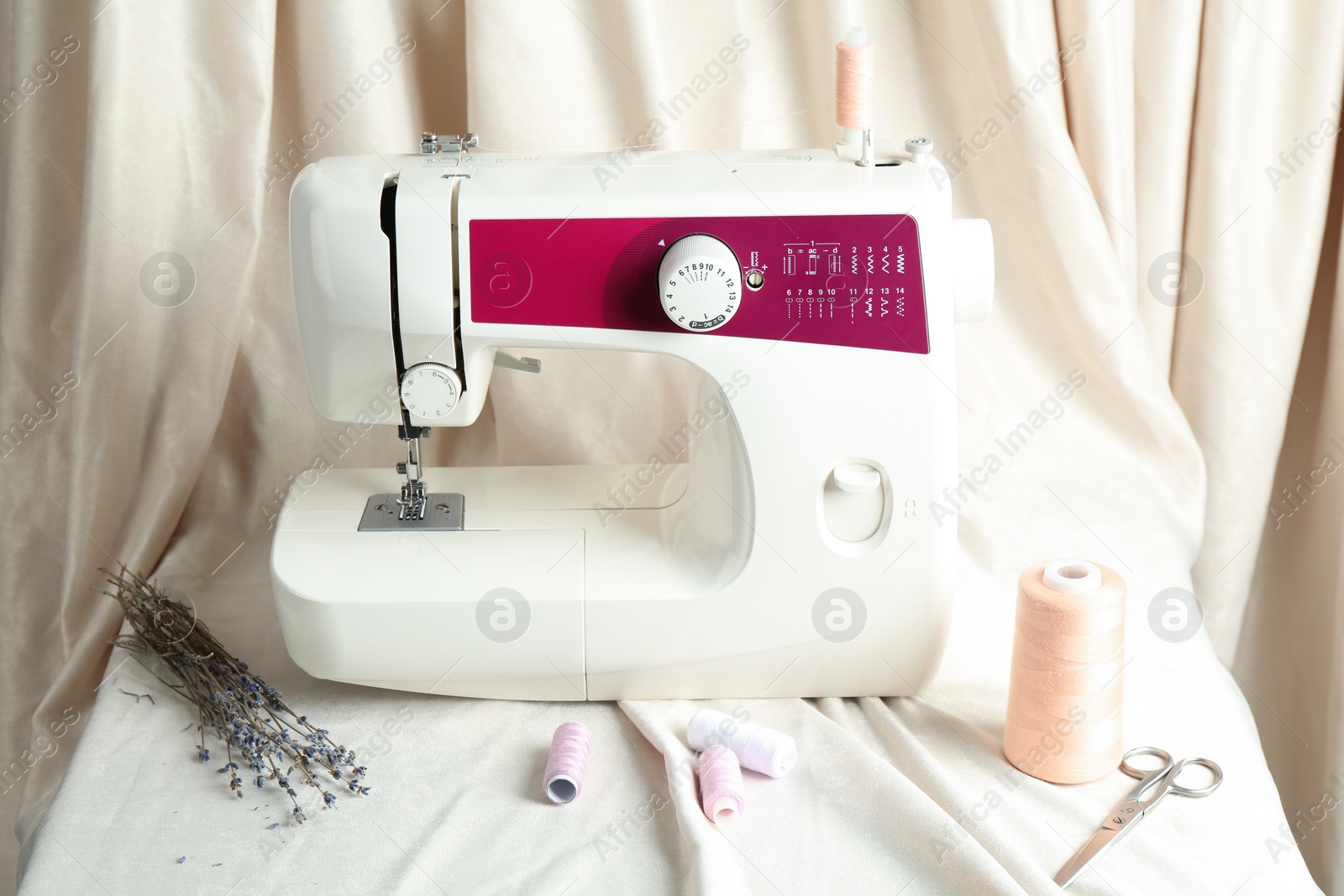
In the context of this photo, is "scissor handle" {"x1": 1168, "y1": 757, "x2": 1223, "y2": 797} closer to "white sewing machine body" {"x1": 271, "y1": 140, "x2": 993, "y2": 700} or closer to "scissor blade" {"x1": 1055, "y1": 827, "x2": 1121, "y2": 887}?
"scissor blade" {"x1": 1055, "y1": 827, "x2": 1121, "y2": 887}

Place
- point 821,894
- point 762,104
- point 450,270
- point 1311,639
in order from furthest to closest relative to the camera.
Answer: point 1311,639 → point 762,104 → point 450,270 → point 821,894

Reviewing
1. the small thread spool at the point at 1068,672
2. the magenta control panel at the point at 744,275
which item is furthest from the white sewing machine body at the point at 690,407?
the small thread spool at the point at 1068,672

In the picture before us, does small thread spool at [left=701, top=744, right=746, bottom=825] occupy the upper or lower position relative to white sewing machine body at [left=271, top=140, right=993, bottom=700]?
lower

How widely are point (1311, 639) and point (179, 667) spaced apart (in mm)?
1651

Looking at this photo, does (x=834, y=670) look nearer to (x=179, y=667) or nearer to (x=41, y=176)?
(x=179, y=667)

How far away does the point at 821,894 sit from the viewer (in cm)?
98

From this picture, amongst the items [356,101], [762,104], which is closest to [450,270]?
[356,101]

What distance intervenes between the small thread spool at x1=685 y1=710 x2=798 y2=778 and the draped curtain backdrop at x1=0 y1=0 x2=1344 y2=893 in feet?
1.90

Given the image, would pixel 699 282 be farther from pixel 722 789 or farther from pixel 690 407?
pixel 722 789

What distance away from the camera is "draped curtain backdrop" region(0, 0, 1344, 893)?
155 cm

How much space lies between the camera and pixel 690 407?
1.26 metres

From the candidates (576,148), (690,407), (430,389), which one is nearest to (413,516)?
(430,389)

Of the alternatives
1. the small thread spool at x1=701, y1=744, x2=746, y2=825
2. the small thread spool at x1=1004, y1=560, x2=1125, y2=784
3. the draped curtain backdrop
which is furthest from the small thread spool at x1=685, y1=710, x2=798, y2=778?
the draped curtain backdrop

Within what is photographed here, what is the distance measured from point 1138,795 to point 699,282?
24.6 inches
